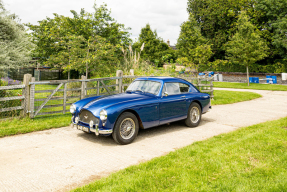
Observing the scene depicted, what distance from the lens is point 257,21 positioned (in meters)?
36.1

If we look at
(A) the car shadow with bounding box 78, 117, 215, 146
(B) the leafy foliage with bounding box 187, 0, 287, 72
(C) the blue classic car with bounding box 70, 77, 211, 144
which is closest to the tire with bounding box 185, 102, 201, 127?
(C) the blue classic car with bounding box 70, 77, 211, 144

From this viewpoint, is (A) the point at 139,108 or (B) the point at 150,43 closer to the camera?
(A) the point at 139,108

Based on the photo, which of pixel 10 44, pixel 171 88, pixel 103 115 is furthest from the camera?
pixel 10 44

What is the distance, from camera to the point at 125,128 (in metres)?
5.48

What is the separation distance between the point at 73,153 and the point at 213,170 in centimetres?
281

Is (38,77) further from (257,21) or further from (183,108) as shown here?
(257,21)

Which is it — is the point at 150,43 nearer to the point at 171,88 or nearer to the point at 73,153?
the point at 171,88

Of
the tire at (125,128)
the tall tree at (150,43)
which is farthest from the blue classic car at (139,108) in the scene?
the tall tree at (150,43)

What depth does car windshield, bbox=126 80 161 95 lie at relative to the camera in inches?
254

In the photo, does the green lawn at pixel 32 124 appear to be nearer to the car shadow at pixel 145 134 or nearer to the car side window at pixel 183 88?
the car shadow at pixel 145 134

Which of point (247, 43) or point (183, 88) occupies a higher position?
point (247, 43)

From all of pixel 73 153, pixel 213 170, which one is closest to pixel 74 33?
pixel 73 153

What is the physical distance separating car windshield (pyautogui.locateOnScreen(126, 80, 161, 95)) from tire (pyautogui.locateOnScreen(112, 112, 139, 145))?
119 centimetres

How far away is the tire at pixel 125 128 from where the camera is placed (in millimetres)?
5301
